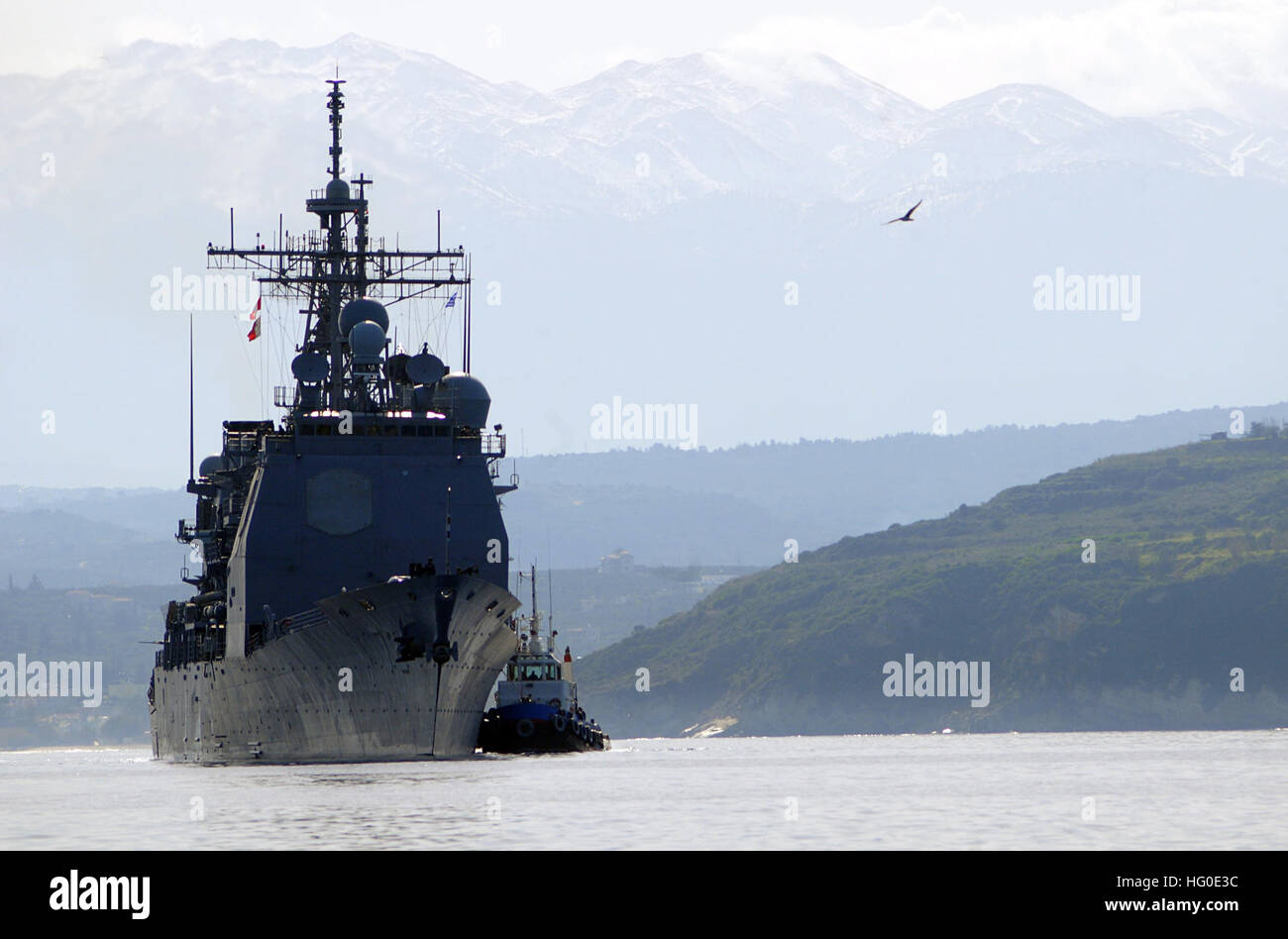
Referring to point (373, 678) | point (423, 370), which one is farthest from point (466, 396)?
point (373, 678)

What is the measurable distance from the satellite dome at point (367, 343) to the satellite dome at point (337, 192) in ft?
26.9

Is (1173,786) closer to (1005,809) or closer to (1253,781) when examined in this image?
(1253,781)

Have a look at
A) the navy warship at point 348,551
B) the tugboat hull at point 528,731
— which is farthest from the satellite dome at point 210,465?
the tugboat hull at point 528,731

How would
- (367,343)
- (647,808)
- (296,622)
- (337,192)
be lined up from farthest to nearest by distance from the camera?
(337,192), (367,343), (296,622), (647,808)

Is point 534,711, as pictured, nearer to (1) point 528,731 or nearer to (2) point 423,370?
(1) point 528,731

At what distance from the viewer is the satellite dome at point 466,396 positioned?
7694 cm

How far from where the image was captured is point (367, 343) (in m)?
74.4

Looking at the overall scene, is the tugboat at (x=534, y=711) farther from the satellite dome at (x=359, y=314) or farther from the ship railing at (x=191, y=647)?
the satellite dome at (x=359, y=314)

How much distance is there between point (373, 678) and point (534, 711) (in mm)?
29588
